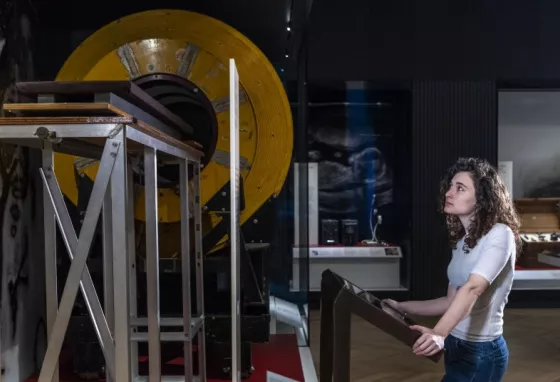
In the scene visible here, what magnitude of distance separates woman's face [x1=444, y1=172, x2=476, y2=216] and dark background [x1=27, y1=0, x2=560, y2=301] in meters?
3.24

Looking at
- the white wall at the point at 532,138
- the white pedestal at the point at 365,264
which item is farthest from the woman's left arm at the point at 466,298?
the white wall at the point at 532,138

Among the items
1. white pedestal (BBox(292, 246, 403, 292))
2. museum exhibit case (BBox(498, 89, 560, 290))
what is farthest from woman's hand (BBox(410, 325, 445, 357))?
museum exhibit case (BBox(498, 89, 560, 290))

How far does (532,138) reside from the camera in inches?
258

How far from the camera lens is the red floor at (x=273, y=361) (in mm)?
2791

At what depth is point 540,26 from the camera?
4.86m

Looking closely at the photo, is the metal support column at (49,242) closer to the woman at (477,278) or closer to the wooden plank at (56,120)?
the wooden plank at (56,120)

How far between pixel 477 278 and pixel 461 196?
0.32 metres

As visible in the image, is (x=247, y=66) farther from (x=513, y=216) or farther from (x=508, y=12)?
(x=508, y=12)

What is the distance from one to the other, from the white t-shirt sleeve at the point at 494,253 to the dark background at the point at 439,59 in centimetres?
342

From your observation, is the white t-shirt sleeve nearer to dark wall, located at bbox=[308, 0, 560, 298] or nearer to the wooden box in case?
dark wall, located at bbox=[308, 0, 560, 298]

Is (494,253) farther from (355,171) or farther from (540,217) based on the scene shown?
(540,217)

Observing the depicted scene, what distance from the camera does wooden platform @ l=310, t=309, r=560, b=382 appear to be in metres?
3.42

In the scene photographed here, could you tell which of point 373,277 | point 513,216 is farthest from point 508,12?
point 513,216

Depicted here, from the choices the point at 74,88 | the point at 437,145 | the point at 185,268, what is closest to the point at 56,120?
the point at 74,88
